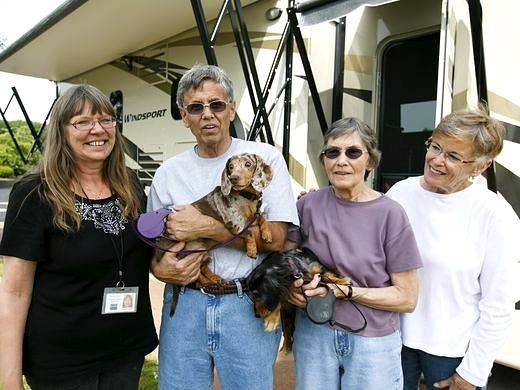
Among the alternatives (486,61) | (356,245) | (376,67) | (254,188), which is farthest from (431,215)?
(376,67)

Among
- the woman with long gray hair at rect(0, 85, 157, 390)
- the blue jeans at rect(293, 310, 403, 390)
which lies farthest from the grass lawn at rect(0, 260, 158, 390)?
the blue jeans at rect(293, 310, 403, 390)

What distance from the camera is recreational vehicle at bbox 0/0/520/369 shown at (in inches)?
104

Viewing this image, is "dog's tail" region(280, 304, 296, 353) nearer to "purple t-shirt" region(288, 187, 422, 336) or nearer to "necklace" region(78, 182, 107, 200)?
"purple t-shirt" region(288, 187, 422, 336)

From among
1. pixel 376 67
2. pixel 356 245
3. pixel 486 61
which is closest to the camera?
pixel 356 245

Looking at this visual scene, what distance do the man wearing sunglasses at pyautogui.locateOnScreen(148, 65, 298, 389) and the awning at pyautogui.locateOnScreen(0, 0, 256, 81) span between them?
3.05 meters

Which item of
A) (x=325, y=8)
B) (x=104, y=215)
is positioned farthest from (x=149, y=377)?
(x=325, y=8)

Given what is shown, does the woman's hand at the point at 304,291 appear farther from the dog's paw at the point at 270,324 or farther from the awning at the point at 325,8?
the awning at the point at 325,8

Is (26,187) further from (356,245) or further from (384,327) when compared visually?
(384,327)

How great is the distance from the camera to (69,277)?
1679 mm

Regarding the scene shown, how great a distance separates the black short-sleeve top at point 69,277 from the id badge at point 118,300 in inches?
0.8

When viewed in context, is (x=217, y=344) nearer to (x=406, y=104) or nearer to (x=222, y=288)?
(x=222, y=288)

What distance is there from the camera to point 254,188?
170cm

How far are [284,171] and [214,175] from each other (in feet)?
1.00

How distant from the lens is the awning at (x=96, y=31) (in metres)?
4.80
